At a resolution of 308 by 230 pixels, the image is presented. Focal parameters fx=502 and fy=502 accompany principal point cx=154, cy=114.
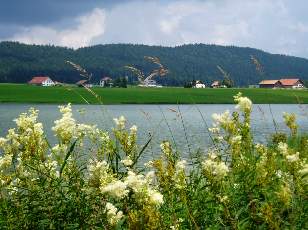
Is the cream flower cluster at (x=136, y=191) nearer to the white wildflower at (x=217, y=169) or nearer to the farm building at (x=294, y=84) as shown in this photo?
the white wildflower at (x=217, y=169)

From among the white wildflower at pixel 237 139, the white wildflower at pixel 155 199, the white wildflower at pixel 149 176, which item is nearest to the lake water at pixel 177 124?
the white wildflower at pixel 237 139

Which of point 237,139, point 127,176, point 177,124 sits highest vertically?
point 237,139

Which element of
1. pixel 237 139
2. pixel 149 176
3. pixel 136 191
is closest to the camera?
pixel 136 191

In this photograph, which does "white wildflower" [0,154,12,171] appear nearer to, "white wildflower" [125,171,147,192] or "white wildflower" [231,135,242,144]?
"white wildflower" [231,135,242,144]

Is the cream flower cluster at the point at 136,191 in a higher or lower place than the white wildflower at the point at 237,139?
lower

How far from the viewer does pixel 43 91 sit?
146m

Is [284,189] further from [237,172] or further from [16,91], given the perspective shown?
[16,91]

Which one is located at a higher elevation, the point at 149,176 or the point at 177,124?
the point at 149,176

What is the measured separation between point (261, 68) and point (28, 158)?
4.64 metres

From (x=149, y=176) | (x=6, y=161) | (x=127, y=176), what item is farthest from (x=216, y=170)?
(x=6, y=161)

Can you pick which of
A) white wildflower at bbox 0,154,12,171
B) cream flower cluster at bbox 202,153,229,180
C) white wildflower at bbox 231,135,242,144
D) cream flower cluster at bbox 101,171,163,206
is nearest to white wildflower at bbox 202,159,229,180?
cream flower cluster at bbox 202,153,229,180

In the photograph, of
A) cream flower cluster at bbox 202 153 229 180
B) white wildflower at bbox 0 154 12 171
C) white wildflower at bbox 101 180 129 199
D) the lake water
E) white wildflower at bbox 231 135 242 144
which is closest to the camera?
white wildflower at bbox 101 180 129 199

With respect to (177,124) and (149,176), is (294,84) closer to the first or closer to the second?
(177,124)

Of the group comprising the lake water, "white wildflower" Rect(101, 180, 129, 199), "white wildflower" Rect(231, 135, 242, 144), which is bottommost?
the lake water
